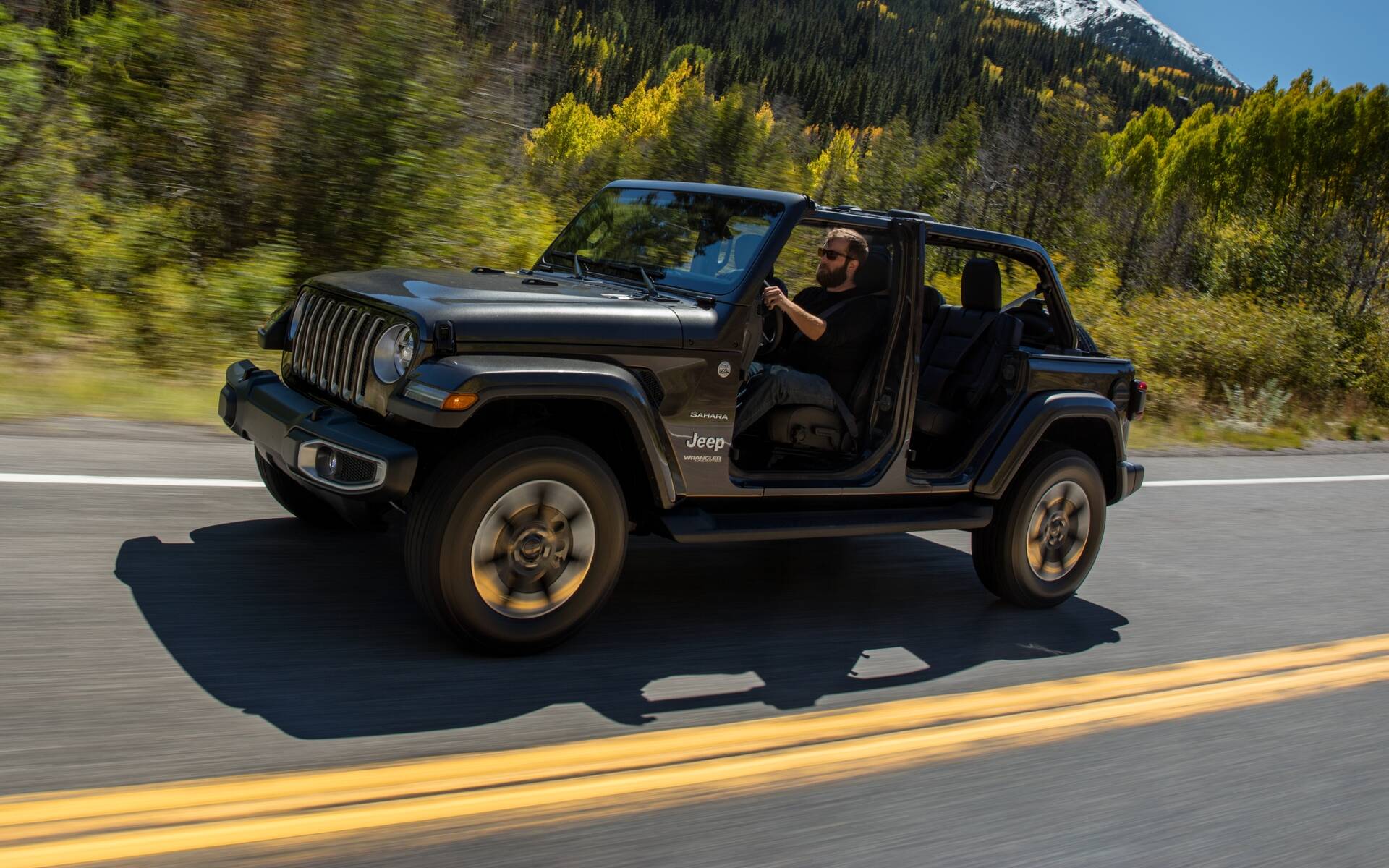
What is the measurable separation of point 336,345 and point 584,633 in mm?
1428

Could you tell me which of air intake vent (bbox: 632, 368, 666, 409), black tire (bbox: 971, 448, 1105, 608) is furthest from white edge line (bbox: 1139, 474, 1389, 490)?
air intake vent (bbox: 632, 368, 666, 409)

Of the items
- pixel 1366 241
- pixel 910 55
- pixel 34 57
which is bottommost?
pixel 34 57

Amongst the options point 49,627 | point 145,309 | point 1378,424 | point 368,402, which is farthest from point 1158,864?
point 1378,424

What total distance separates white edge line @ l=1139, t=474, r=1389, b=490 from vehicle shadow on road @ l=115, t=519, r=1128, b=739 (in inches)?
165

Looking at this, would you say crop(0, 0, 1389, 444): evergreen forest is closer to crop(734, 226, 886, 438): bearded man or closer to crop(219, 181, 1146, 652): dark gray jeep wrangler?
crop(219, 181, 1146, 652): dark gray jeep wrangler

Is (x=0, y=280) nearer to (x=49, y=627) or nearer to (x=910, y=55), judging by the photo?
(x=49, y=627)

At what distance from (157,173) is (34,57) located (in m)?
1.36

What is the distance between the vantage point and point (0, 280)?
9406 mm

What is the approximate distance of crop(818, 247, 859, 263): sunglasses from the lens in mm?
5230

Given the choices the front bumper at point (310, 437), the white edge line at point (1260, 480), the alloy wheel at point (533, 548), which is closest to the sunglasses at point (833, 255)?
the alloy wheel at point (533, 548)

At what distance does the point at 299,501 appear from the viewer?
513 centimetres

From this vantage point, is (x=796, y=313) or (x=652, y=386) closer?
(x=652, y=386)

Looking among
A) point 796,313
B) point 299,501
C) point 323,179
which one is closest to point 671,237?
point 796,313

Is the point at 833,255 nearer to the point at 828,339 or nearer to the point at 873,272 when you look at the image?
the point at 873,272
